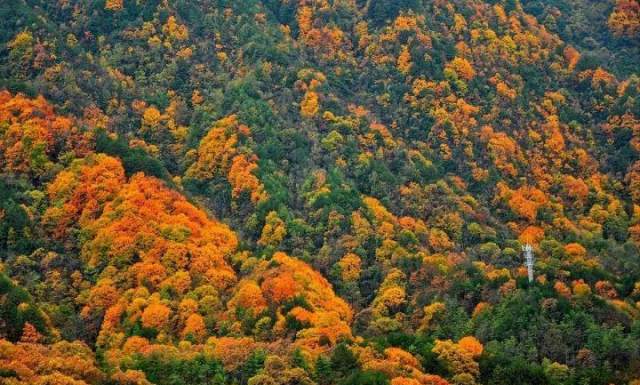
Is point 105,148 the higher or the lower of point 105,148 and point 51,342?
the higher

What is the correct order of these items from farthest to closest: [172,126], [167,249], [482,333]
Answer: [172,126] < [167,249] < [482,333]

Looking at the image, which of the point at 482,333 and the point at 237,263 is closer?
the point at 482,333

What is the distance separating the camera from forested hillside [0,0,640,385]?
106312 millimetres

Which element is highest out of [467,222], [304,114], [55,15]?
[55,15]

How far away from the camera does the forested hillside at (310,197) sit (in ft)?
349

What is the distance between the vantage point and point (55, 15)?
181875 millimetres

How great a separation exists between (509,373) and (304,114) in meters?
80.1

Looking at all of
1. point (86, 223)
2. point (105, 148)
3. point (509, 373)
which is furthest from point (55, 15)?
point (509, 373)

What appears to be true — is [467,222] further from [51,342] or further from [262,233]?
[51,342]

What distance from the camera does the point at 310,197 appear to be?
484 ft

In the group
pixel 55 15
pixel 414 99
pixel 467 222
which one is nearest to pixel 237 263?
pixel 467 222

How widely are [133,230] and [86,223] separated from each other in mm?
7370

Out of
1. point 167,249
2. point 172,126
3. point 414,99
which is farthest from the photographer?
point 414,99

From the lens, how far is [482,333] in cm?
11300
